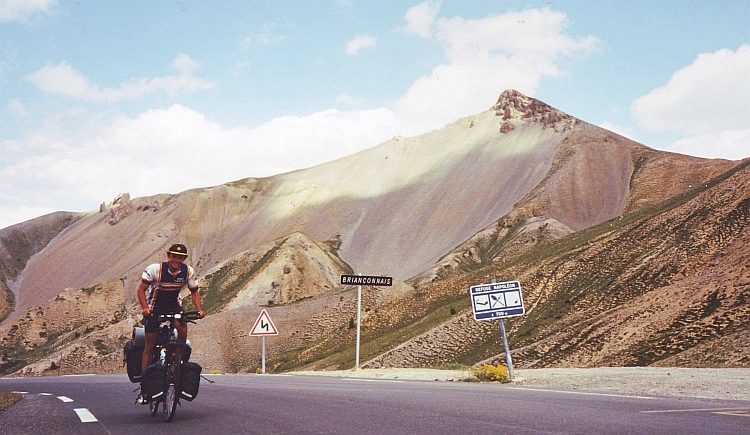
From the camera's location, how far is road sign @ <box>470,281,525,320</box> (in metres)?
17.8

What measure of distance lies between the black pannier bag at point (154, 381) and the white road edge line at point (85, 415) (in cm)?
73

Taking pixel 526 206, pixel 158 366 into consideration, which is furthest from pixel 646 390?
pixel 526 206

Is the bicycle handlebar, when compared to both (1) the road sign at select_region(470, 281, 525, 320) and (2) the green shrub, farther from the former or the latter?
(2) the green shrub

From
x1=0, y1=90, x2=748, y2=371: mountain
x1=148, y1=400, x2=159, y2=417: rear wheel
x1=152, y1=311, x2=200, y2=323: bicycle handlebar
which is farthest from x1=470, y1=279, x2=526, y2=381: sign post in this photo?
x1=0, y1=90, x2=748, y2=371: mountain

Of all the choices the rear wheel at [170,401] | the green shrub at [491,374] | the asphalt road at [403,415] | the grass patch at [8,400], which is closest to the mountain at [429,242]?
the green shrub at [491,374]

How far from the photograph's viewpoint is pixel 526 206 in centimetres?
12188

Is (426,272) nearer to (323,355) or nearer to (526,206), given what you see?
(526,206)

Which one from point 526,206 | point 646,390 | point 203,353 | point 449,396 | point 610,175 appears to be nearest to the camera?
point 449,396

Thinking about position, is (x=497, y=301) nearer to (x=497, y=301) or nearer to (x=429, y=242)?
(x=497, y=301)

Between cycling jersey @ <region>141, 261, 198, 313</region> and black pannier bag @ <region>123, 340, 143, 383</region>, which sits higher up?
cycling jersey @ <region>141, 261, 198, 313</region>

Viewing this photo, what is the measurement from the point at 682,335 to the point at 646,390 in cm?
2865

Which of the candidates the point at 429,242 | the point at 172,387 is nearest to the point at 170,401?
the point at 172,387

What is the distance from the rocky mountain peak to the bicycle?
15226cm

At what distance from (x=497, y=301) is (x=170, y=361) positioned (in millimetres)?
10052
